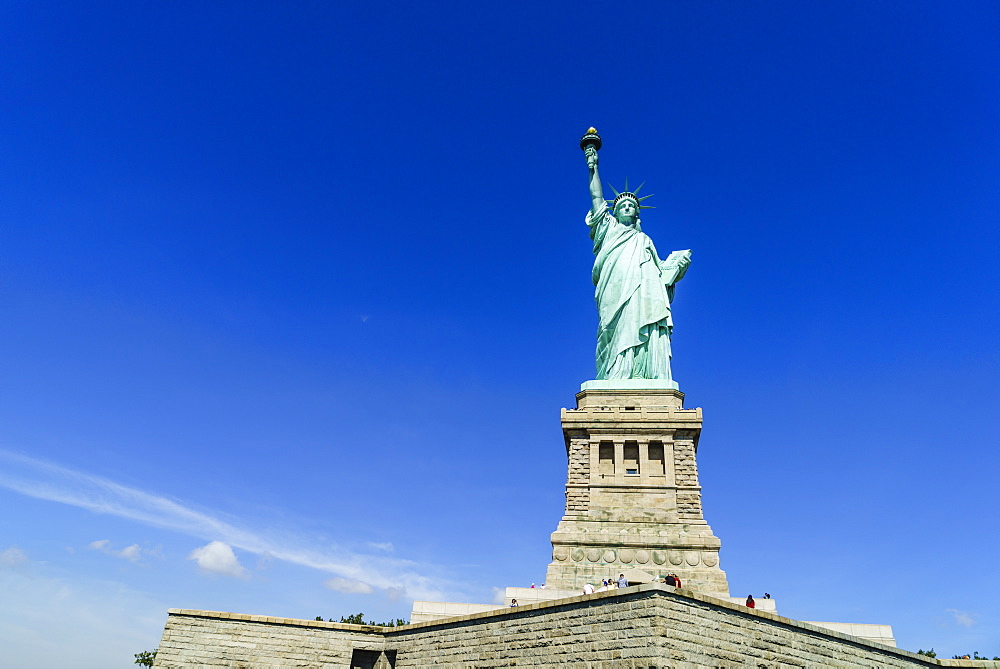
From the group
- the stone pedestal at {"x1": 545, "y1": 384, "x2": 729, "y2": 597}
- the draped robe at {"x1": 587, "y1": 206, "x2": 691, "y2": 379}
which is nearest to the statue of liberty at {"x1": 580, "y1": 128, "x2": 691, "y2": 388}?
the draped robe at {"x1": 587, "y1": 206, "x2": 691, "y2": 379}

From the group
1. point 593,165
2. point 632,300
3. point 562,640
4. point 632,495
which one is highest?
point 593,165

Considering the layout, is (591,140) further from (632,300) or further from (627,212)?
(632,300)

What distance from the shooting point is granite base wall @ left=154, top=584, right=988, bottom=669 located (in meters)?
12.4

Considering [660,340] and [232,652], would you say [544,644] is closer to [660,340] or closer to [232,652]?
[232,652]

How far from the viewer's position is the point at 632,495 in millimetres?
23844

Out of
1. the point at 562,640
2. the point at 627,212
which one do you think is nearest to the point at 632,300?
the point at 627,212

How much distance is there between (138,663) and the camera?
88.5ft

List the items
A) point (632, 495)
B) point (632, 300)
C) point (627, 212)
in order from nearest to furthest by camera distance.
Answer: point (632, 495), point (632, 300), point (627, 212)

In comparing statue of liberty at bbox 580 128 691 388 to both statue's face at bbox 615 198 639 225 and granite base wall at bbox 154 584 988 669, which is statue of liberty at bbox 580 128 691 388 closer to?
statue's face at bbox 615 198 639 225

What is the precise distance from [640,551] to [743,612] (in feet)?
30.4

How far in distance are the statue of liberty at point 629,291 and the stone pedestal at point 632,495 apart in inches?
78.7

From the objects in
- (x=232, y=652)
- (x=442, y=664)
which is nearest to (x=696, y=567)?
(x=442, y=664)

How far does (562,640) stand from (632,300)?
17.7m

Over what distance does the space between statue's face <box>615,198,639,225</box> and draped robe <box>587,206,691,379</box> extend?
295 millimetres
